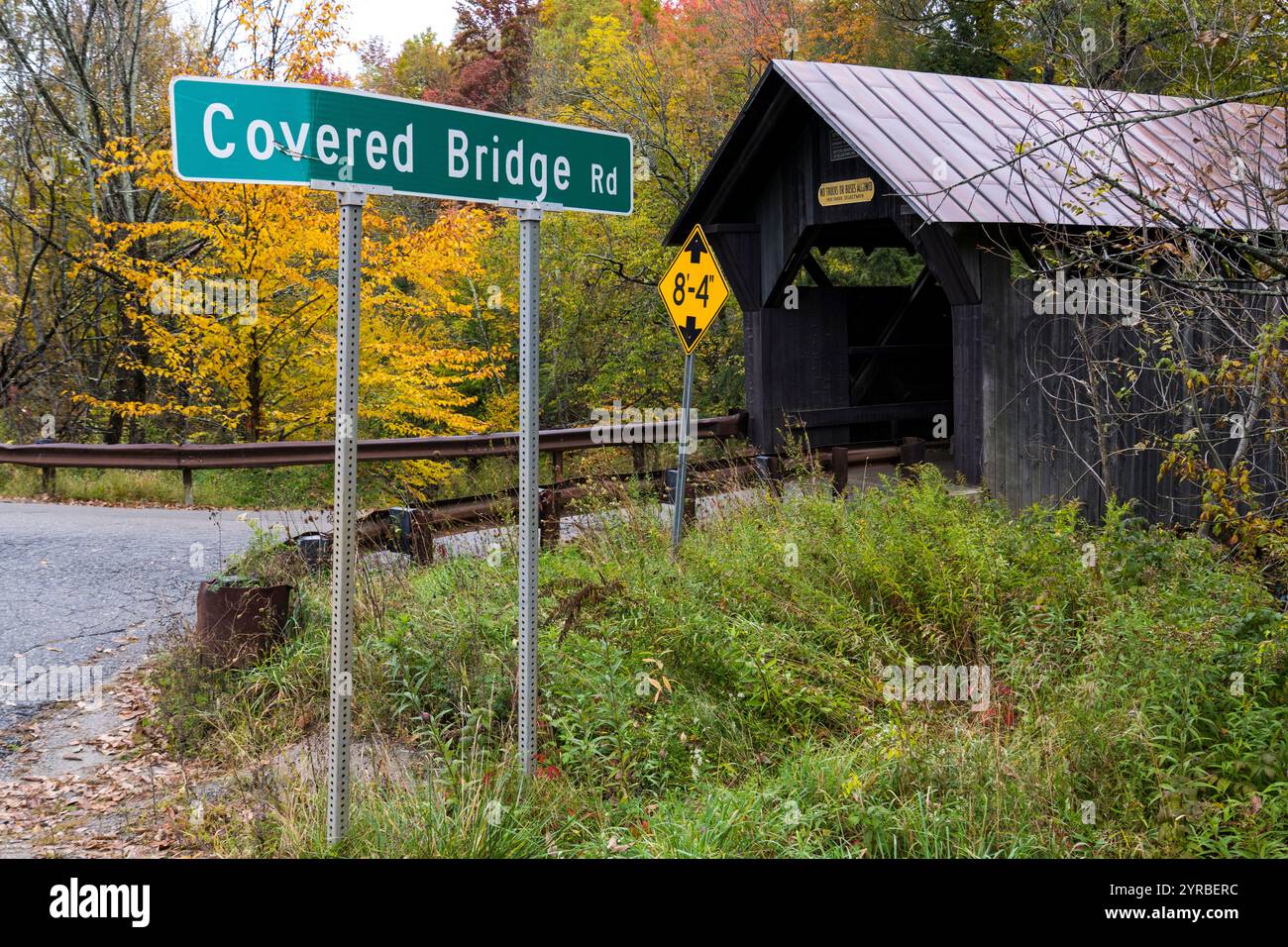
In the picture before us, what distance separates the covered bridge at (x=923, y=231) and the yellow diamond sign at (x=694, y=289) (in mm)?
1568

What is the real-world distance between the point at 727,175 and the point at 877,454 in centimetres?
334

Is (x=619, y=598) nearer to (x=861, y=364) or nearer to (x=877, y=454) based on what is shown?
(x=877, y=454)

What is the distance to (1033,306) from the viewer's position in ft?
32.4

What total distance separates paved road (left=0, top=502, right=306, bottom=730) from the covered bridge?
5.89 meters

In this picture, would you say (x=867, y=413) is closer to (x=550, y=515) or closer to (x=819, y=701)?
(x=550, y=515)

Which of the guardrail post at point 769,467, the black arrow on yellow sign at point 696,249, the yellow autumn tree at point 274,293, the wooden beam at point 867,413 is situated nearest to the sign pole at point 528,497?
the black arrow on yellow sign at point 696,249

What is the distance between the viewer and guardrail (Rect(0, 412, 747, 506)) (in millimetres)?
10125

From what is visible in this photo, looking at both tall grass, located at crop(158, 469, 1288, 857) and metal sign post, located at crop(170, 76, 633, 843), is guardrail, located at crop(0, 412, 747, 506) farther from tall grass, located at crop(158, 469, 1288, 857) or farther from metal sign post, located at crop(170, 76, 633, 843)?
metal sign post, located at crop(170, 76, 633, 843)

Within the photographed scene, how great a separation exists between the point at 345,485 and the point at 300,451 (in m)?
7.40

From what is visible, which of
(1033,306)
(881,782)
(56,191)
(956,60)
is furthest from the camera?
(956,60)

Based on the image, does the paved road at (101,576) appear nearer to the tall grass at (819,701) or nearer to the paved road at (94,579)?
the paved road at (94,579)

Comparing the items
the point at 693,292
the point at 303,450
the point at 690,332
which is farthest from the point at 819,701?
the point at 303,450
